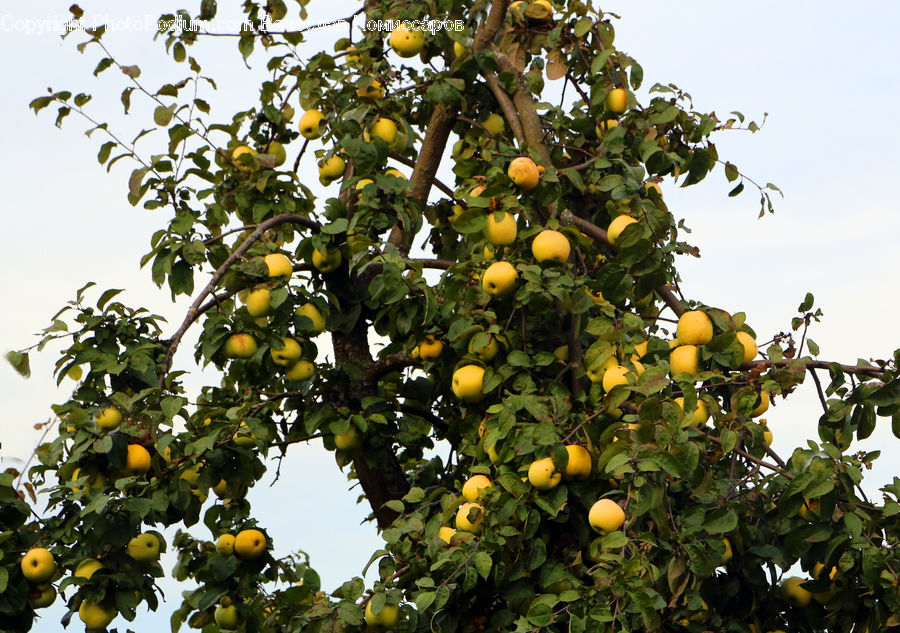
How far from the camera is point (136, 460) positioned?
167 inches

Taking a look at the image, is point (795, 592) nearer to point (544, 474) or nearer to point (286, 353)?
point (544, 474)

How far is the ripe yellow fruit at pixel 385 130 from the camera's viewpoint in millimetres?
4934

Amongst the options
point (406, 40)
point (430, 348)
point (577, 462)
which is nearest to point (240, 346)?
point (430, 348)

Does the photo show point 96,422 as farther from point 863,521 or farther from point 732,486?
point 863,521

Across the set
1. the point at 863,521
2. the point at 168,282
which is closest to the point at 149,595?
the point at 168,282

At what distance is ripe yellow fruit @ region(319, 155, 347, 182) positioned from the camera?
538cm

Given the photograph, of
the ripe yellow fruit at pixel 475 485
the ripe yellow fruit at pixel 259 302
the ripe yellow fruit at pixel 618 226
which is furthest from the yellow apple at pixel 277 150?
the ripe yellow fruit at pixel 475 485

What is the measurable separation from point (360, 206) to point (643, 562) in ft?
6.66

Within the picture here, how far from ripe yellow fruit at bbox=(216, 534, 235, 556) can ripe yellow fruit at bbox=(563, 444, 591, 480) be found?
1.88 m

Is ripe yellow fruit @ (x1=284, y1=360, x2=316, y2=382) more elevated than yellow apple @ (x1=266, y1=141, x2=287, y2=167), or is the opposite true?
yellow apple @ (x1=266, y1=141, x2=287, y2=167)

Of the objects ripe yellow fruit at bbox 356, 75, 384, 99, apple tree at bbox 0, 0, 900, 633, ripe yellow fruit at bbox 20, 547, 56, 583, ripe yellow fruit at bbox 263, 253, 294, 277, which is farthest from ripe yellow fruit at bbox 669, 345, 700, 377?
ripe yellow fruit at bbox 20, 547, 56, 583

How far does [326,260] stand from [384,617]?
1.70m

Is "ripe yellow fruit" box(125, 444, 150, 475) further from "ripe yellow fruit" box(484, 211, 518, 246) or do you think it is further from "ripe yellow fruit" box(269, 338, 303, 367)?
"ripe yellow fruit" box(484, 211, 518, 246)

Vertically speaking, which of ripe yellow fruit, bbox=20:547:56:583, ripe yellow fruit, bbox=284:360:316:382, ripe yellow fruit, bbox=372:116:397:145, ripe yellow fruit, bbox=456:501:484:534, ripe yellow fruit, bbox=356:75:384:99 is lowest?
ripe yellow fruit, bbox=456:501:484:534
